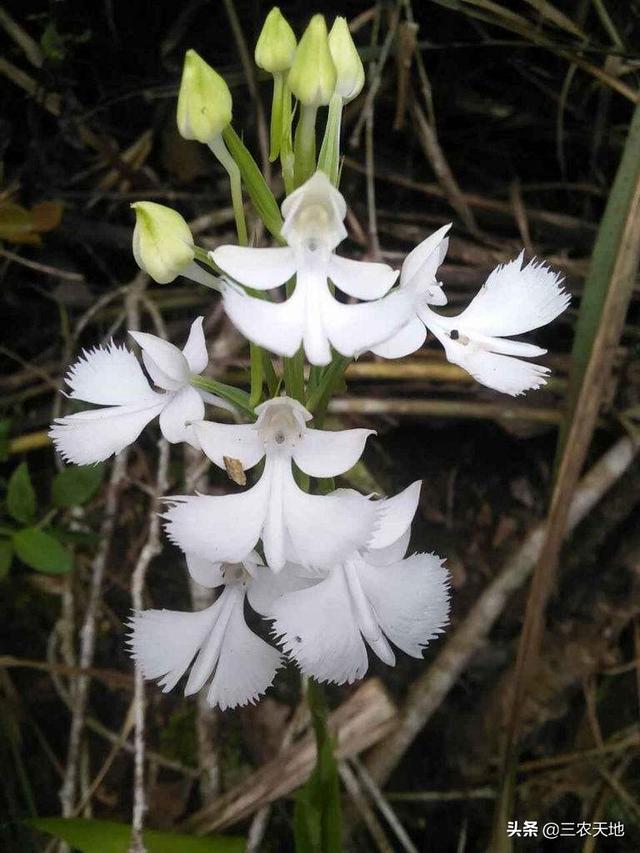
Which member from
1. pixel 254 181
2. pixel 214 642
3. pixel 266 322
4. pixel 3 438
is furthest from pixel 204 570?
pixel 3 438

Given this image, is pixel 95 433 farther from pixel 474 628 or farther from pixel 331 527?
pixel 474 628

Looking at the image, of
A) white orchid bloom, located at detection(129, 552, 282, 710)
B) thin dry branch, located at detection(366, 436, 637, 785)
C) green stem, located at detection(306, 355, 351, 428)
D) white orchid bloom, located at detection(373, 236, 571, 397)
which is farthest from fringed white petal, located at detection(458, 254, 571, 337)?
thin dry branch, located at detection(366, 436, 637, 785)

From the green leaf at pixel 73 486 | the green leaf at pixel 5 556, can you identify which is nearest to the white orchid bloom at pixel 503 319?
the green leaf at pixel 73 486

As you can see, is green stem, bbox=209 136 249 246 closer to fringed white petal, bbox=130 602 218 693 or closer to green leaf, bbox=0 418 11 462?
fringed white petal, bbox=130 602 218 693

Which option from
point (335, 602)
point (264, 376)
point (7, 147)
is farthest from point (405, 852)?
point (7, 147)

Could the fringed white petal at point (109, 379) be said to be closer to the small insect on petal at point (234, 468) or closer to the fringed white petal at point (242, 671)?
the small insect on petal at point (234, 468)

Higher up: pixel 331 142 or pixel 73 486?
pixel 331 142
